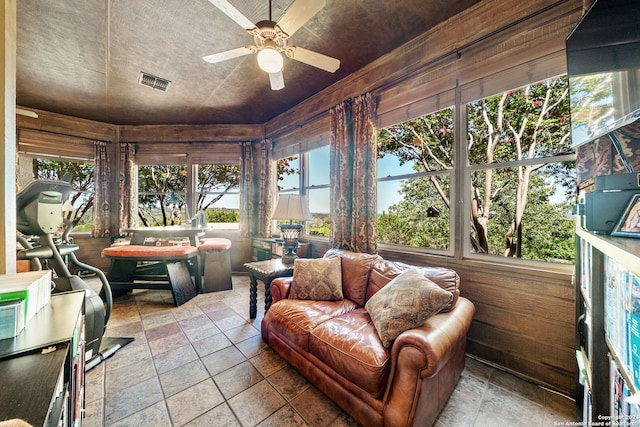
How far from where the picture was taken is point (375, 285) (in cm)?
204

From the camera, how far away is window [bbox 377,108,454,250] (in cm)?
254

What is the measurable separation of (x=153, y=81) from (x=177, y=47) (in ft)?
3.08

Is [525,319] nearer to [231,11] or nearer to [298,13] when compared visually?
[298,13]

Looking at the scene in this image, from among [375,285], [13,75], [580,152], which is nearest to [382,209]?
[375,285]

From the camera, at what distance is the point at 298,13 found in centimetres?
150

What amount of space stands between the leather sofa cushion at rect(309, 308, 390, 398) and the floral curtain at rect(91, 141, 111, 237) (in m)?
4.93

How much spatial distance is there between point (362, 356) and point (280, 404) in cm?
67

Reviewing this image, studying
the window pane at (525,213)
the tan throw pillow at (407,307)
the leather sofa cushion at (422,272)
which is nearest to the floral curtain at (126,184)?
the leather sofa cushion at (422,272)

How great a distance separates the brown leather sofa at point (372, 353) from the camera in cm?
118

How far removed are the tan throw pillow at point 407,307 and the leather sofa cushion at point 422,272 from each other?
0.18 metres

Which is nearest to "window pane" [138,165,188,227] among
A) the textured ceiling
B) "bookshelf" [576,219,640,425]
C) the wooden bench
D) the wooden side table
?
Answer: the textured ceiling

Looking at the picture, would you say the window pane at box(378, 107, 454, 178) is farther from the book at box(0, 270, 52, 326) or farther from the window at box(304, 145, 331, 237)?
the book at box(0, 270, 52, 326)

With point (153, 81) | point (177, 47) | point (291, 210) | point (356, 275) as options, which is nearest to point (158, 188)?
point (153, 81)

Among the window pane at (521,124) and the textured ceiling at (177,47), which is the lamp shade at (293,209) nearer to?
the textured ceiling at (177,47)
